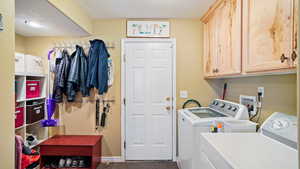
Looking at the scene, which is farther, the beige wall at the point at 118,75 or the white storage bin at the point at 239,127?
the beige wall at the point at 118,75

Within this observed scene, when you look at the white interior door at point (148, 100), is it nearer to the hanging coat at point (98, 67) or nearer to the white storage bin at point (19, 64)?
the hanging coat at point (98, 67)

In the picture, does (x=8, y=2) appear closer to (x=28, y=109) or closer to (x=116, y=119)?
(x=28, y=109)

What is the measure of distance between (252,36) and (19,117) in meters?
2.67

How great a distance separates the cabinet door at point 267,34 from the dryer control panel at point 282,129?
0.40m

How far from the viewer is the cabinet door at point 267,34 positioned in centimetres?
116

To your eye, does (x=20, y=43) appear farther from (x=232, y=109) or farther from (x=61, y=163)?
(x=232, y=109)

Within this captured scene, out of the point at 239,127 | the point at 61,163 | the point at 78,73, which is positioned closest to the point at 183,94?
the point at 239,127

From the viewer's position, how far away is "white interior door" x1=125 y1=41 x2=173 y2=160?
2.95 meters

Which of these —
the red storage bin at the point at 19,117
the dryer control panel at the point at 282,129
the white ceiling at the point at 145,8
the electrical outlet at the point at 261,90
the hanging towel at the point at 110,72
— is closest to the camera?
the dryer control panel at the point at 282,129

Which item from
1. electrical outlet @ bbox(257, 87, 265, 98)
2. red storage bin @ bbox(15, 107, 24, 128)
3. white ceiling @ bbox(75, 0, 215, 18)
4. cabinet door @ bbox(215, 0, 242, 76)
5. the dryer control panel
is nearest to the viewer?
the dryer control panel

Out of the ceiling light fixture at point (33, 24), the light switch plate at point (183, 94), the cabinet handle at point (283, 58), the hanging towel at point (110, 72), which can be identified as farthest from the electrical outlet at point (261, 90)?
the ceiling light fixture at point (33, 24)

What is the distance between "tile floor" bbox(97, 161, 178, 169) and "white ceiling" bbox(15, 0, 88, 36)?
2091mm

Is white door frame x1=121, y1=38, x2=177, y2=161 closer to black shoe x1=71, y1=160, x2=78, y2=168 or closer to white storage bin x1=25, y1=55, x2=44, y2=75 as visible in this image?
black shoe x1=71, y1=160, x2=78, y2=168

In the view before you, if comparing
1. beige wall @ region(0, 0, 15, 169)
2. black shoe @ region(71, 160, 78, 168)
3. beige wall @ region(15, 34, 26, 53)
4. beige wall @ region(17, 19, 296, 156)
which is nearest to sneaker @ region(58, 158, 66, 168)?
black shoe @ region(71, 160, 78, 168)
